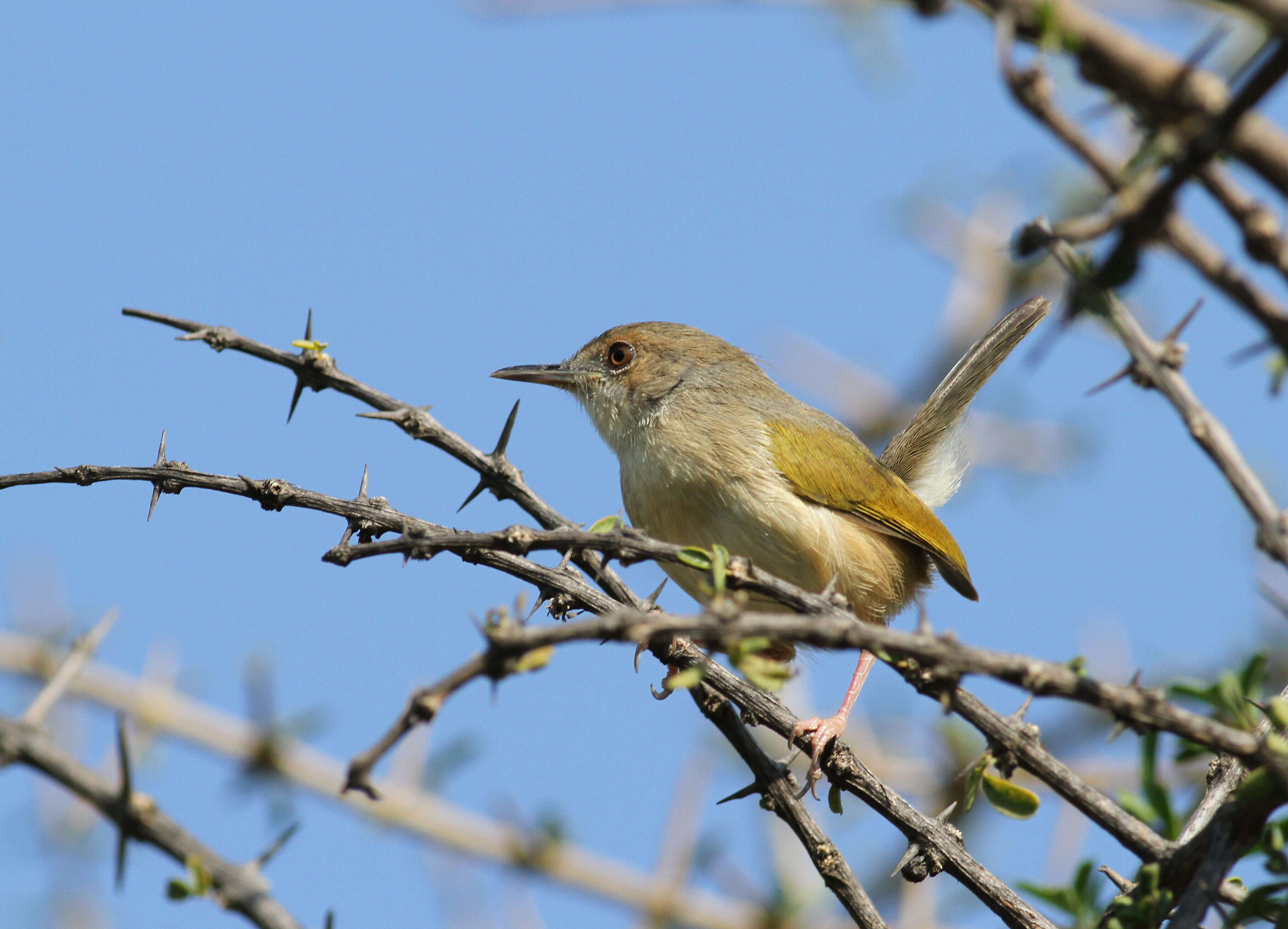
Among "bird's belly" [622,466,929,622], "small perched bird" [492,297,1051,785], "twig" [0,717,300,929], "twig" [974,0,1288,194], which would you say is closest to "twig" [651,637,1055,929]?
"small perched bird" [492,297,1051,785]

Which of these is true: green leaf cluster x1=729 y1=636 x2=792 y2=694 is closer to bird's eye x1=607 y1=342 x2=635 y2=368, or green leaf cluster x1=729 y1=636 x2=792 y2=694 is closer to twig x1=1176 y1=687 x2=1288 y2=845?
twig x1=1176 y1=687 x2=1288 y2=845

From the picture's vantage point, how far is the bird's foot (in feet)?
A: 12.5

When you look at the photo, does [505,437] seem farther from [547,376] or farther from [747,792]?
[547,376]

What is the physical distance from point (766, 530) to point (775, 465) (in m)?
0.41

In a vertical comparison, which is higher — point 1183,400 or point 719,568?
point 1183,400

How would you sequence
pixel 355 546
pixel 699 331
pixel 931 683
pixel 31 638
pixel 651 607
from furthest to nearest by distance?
pixel 699 331
pixel 31 638
pixel 651 607
pixel 355 546
pixel 931 683

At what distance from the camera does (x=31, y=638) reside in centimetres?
448

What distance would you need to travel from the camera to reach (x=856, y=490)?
580 cm

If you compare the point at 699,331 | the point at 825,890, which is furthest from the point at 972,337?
the point at 825,890

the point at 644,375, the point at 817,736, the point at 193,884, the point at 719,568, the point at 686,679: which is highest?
the point at 644,375

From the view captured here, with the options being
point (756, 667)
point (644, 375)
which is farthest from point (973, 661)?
point (644, 375)

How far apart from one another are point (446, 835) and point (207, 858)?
9.32 feet

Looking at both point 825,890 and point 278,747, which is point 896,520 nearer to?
point 825,890

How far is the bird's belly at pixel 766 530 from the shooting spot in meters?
5.25
